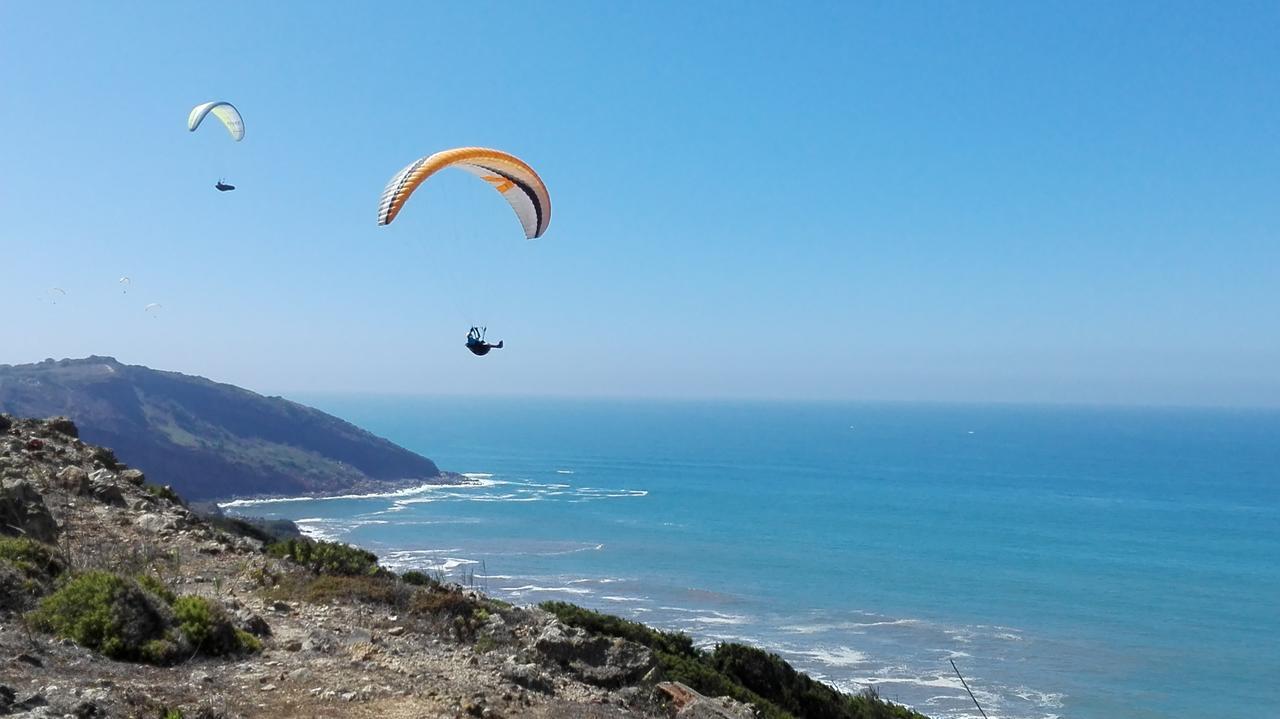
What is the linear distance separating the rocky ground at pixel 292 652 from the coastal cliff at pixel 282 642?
0.02 meters

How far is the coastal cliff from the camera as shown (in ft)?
24.4

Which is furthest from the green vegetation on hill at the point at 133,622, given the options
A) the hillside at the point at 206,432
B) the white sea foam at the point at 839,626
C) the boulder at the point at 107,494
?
the hillside at the point at 206,432

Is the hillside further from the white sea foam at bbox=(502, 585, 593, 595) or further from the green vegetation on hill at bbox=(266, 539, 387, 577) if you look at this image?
the green vegetation on hill at bbox=(266, 539, 387, 577)

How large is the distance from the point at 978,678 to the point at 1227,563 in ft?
128

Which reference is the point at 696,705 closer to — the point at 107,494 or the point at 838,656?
the point at 107,494

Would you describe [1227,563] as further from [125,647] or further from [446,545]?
[125,647]

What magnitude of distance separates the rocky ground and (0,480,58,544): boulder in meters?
0.02

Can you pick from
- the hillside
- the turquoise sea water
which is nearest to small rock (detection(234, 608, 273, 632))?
the turquoise sea water

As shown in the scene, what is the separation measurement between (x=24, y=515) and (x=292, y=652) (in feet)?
20.3

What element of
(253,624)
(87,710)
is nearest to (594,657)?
(253,624)

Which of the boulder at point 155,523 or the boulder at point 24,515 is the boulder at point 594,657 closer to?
the boulder at point 24,515

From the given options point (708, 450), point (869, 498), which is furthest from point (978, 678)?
point (708, 450)

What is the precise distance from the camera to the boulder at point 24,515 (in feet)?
39.1

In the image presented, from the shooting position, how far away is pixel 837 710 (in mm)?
14633
